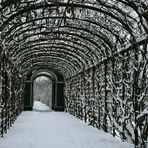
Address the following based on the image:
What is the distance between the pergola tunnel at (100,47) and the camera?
8414 mm

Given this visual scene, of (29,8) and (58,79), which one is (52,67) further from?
(29,8)

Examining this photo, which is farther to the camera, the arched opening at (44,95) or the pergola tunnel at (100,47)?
the arched opening at (44,95)

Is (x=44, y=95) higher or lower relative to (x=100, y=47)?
lower

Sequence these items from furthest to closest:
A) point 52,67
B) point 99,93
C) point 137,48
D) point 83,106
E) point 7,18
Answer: point 52,67 < point 83,106 < point 99,93 < point 7,18 < point 137,48

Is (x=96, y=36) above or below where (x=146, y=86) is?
above

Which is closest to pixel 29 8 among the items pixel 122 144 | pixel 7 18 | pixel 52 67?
pixel 7 18

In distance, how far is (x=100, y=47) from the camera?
13.1m

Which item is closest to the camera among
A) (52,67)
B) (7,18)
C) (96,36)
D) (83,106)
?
(7,18)

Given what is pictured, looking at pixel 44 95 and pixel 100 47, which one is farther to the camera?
pixel 44 95

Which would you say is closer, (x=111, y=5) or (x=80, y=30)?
(x=111, y=5)

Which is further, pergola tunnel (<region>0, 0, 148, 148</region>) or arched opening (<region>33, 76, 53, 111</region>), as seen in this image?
arched opening (<region>33, 76, 53, 111</region>)

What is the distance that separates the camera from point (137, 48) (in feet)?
27.9

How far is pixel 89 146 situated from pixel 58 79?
18831 millimetres

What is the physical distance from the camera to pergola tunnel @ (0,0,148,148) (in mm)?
8414
